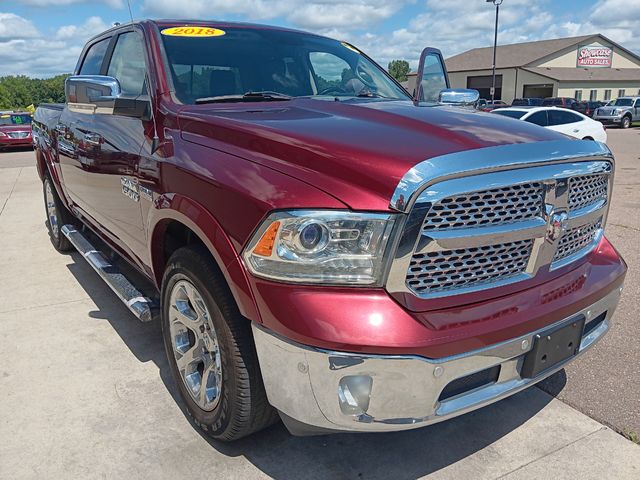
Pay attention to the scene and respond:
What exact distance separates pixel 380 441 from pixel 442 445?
29cm

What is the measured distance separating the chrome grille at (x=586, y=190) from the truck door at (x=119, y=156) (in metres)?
2.13

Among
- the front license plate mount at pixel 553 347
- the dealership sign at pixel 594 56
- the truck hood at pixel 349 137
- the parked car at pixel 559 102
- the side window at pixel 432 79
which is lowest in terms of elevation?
the front license plate mount at pixel 553 347

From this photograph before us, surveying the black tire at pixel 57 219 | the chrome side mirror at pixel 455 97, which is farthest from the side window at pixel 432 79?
the black tire at pixel 57 219

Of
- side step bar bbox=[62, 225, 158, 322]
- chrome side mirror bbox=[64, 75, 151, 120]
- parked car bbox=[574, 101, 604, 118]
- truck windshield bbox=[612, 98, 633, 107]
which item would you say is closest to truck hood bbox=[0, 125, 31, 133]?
side step bar bbox=[62, 225, 158, 322]

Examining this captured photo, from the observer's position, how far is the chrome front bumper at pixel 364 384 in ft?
6.15

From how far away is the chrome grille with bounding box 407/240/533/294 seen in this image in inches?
77.7

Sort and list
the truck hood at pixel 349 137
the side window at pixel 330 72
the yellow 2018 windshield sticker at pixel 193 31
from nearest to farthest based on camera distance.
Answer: the truck hood at pixel 349 137
the yellow 2018 windshield sticker at pixel 193 31
the side window at pixel 330 72

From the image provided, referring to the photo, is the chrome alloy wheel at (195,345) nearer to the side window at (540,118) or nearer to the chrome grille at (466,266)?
the chrome grille at (466,266)

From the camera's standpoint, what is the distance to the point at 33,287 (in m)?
4.88

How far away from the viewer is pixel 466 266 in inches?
81.0

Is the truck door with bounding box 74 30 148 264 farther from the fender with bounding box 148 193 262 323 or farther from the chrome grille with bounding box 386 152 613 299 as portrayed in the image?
the chrome grille with bounding box 386 152 613 299

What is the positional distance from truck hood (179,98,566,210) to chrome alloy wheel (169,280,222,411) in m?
0.72

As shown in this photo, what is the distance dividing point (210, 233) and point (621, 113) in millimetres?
35864

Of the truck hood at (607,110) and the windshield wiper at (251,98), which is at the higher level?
the windshield wiper at (251,98)
